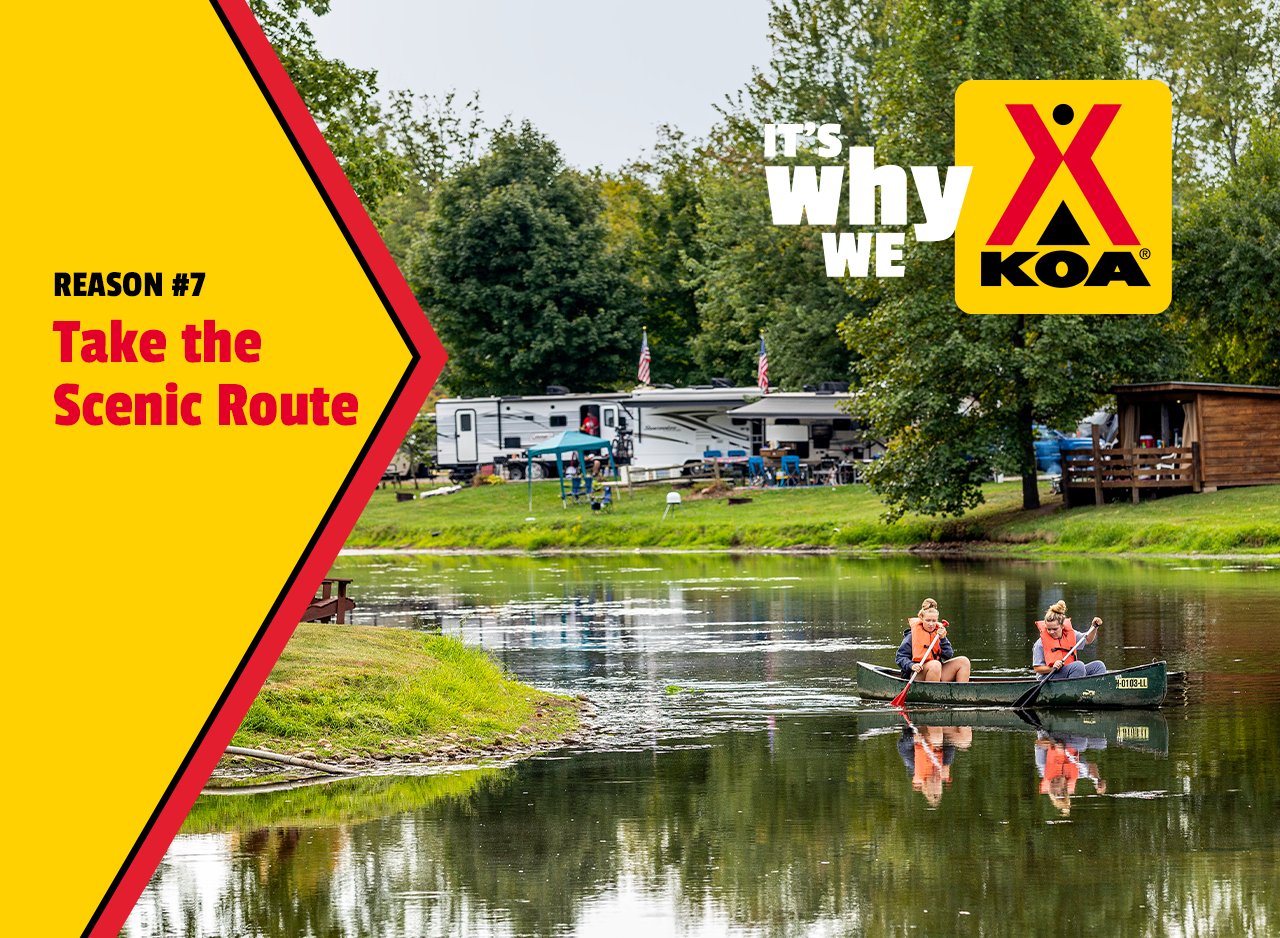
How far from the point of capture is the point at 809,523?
5075 cm

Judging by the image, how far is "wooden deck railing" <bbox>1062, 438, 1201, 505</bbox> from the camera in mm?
45250

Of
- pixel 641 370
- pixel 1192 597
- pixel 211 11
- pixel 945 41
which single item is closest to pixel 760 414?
pixel 641 370

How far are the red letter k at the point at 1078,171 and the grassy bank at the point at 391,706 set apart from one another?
43.8 feet

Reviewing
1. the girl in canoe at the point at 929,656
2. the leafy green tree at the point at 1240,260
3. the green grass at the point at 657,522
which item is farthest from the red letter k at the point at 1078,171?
the leafy green tree at the point at 1240,260

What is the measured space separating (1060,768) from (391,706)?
24.6 ft

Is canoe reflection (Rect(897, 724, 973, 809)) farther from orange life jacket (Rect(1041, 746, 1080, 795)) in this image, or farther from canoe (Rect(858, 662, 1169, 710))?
canoe (Rect(858, 662, 1169, 710))

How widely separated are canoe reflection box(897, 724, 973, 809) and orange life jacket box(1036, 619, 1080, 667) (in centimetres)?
174

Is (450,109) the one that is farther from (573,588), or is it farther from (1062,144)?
(1062,144)

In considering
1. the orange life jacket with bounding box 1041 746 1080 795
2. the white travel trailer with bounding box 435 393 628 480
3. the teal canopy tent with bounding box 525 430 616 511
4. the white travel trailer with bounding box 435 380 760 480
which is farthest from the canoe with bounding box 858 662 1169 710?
the white travel trailer with bounding box 435 393 628 480

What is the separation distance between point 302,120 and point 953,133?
39773 mm

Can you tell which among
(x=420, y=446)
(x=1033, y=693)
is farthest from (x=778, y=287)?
(x=1033, y=693)

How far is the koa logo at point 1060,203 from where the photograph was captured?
91.7ft

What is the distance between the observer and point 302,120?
7.50m

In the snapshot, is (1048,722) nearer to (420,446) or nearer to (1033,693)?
(1033,693)
